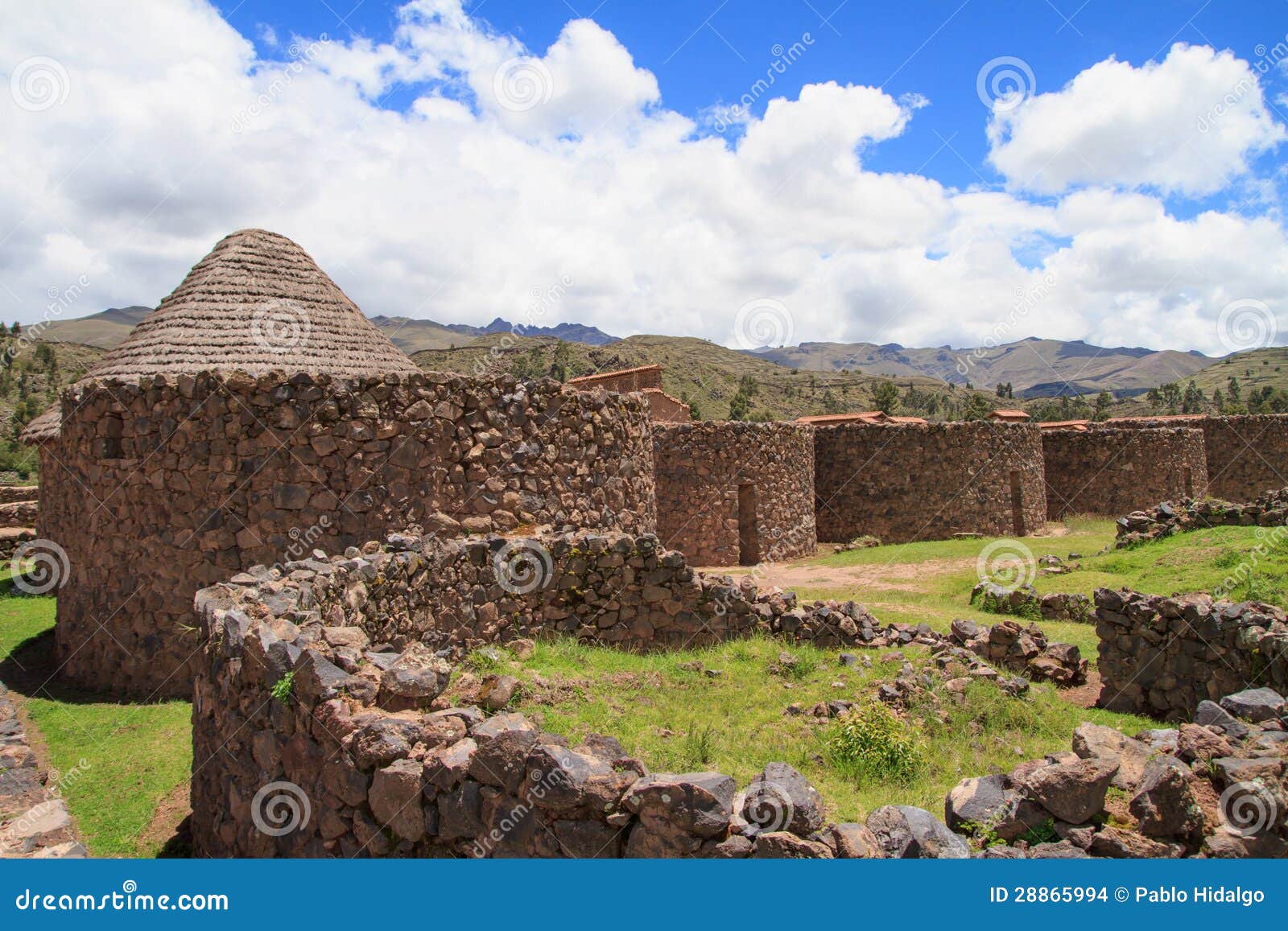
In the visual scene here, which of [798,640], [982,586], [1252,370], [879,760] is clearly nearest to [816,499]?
[982,586]

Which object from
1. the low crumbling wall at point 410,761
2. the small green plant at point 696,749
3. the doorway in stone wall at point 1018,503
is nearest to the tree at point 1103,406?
the doorway in stone wall at point 1018,503

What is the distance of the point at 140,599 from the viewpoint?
812 centimetres

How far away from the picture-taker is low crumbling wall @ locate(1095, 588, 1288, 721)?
6.33 metres

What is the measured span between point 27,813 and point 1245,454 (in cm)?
3397

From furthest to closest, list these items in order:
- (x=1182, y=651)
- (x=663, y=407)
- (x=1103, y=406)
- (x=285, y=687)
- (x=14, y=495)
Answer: (x=1103, y=406) → (x=14, y=495) → (x=663, y=407) → (x=1182, y=651) → (x=285, y=687)

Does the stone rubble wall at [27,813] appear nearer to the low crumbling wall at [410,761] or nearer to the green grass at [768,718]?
the low crumbling wall at [410,761]

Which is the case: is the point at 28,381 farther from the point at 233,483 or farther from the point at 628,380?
the point at 233,483

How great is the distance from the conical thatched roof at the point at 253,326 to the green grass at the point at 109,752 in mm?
4173

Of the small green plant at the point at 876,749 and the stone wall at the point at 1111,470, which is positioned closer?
the small green plant at the point at 876,749

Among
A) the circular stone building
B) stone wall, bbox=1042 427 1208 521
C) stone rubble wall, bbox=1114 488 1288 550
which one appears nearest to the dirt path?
stone rubble wall, bbox=1114 488 1288 550

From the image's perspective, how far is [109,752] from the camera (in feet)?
22.3

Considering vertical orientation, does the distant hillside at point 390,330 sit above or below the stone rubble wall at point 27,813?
above

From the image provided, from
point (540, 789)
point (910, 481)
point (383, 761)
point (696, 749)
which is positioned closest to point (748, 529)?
point (910, 481)

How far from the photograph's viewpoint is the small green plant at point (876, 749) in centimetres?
492
